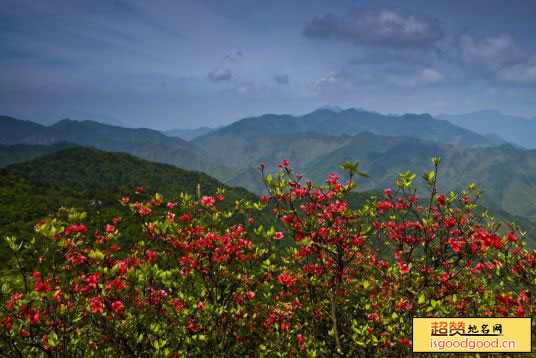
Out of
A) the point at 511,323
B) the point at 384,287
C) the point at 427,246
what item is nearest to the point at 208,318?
the point at 384,287

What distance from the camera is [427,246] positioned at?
9.21 meters

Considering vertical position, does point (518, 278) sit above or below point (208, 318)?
above

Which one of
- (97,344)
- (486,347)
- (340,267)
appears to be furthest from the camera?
(97,344)

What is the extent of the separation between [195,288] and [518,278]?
9.04m

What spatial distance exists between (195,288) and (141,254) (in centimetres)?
216

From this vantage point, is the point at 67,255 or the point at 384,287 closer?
the point at 67,255

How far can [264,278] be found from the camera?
9.76 m

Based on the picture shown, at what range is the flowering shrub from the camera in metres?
7.75

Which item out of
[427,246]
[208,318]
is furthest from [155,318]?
[427,246]

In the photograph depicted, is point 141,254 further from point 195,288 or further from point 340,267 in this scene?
point 340,267

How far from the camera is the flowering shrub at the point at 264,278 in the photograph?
25.4 feet

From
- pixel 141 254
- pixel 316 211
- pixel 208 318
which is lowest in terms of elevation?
pixel 208 318

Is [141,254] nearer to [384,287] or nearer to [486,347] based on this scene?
[384,287]

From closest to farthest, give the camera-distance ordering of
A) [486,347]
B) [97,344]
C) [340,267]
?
1. [486,347]
2. [340,267]
3. [97,344]
